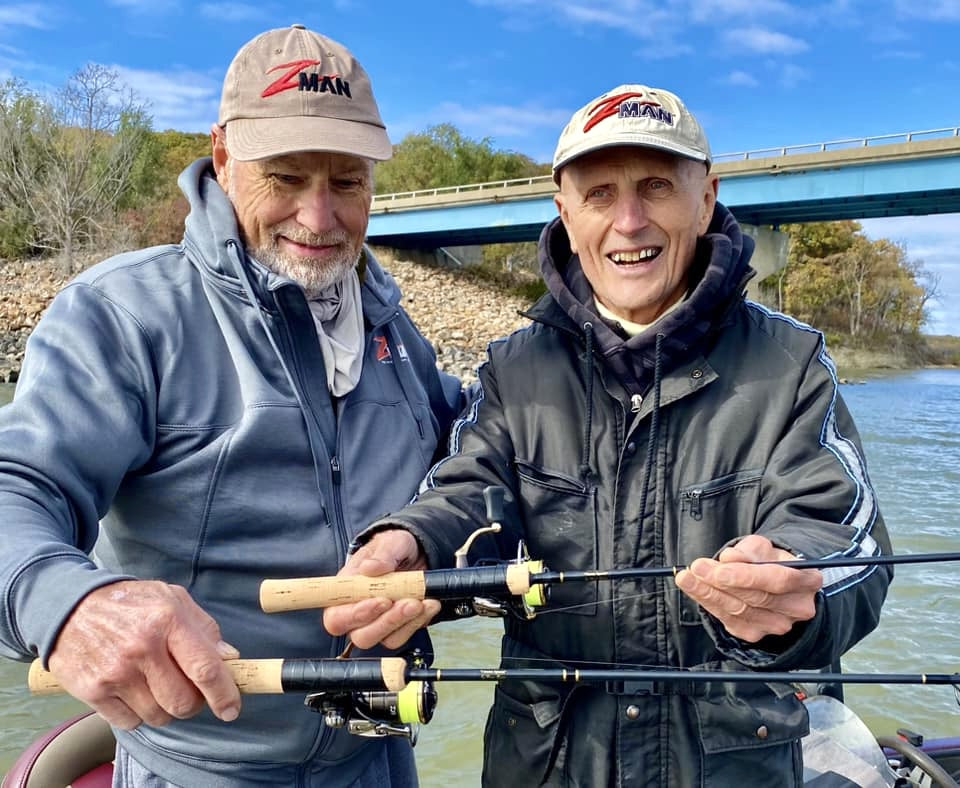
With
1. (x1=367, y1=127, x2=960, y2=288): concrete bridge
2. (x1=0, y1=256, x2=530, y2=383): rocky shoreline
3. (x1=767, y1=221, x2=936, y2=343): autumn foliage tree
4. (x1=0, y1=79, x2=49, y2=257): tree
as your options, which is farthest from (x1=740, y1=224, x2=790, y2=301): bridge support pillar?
(x1=0, y1=79, x2=49, y2=257): tree

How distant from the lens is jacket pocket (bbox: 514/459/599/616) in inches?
104

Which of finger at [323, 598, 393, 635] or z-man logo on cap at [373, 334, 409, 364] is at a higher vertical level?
z-man logo on cap at [373, 334, 409, 364]

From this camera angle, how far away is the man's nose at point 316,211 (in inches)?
110

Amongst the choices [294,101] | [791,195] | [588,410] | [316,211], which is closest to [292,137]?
[294,101]

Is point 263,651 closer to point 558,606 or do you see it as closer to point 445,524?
point 445,524

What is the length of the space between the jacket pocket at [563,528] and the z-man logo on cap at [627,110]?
1.11 m

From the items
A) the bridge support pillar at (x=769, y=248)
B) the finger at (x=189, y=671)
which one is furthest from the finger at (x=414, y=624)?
the bridge support pillar at (x=769, y=248)

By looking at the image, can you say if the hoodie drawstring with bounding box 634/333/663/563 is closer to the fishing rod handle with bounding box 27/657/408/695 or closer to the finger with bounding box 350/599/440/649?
the finger with bounding box 350/599/440/649

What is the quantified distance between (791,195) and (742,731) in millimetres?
30597

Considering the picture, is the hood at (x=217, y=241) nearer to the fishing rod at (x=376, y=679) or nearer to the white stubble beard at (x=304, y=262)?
the white stubble beard at (x=304, y=262)

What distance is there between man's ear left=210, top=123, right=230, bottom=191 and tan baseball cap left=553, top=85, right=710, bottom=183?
1122 millimetres

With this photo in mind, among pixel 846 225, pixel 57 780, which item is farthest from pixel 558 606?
pixel 846 225

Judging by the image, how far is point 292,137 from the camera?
8.71 ft

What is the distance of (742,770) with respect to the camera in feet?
8.09
